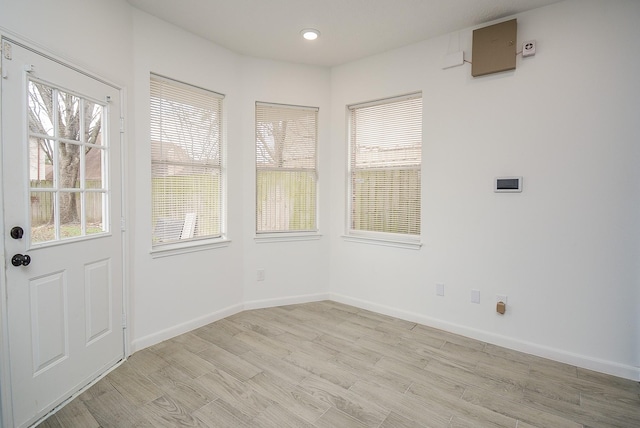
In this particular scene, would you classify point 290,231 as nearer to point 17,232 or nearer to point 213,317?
point 213,317

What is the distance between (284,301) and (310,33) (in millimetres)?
2877

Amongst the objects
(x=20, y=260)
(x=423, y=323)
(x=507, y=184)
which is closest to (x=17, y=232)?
(x=20, y=260)

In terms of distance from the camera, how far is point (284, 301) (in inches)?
149

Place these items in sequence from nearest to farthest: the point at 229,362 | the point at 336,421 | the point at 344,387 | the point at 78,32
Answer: the point at 336,421 < the point at 78,32 < the point at 344,387 < the point at 229,362

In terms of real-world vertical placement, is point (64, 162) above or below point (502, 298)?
above

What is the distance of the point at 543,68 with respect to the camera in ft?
8.41

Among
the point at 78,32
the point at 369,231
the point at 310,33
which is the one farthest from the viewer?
the point at 369,231

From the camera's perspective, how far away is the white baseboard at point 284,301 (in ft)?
12.0

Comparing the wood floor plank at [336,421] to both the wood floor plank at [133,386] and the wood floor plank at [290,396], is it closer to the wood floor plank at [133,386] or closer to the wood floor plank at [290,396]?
the wood floor plank at [290,396]

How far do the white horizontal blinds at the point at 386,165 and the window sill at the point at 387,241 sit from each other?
0.10 meters

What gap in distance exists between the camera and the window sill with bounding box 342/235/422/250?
3.30 meters

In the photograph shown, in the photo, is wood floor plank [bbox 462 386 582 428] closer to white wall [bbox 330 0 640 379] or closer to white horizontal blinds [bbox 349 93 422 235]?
white wall [bbox 330 0 640 379]

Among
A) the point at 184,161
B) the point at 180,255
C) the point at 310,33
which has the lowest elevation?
the point at 180,255

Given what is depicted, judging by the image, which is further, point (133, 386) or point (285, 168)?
point (285, 168)
